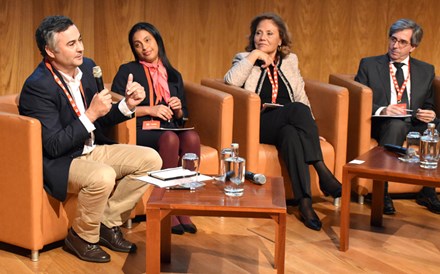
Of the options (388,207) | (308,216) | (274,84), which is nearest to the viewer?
(308,216)

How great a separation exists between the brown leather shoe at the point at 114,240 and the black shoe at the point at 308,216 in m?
1.05

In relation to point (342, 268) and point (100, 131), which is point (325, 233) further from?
point (100, 131)

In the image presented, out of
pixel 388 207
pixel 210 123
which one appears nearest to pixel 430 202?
pixel 388 207

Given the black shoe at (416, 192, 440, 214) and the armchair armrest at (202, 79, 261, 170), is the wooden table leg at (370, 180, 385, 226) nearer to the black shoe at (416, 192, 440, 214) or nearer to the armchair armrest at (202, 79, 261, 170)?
the black shoe at (416, 192, 440, 214)

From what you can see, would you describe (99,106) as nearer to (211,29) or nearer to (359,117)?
(359,117)

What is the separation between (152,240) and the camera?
11.0 ft

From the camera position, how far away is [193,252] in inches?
160

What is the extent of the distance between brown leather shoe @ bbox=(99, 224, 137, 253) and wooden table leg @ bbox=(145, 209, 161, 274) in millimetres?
695

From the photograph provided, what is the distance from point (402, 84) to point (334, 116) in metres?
0.59

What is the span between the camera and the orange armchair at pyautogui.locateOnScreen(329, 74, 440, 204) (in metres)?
4.97

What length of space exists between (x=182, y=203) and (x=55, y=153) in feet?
2.73

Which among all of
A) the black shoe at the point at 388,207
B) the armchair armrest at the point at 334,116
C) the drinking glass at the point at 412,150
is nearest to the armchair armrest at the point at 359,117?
the armchair armrest at the point at 334,116

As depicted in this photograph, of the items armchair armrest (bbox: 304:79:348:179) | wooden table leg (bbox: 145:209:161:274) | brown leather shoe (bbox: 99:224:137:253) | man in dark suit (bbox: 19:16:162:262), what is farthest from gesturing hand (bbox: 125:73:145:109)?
armchair armrest (bbox: 304:79:348:179)

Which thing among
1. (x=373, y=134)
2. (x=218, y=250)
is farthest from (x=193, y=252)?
(x=373, y=134)
